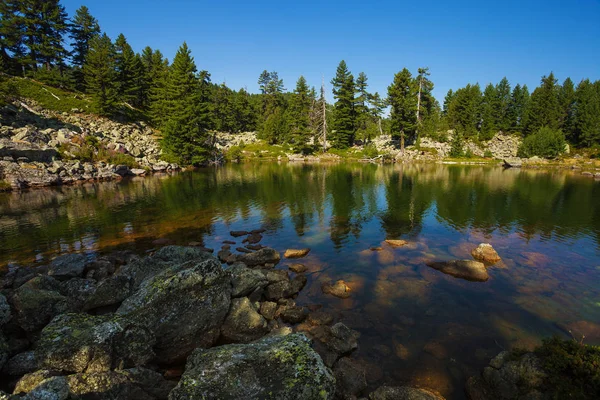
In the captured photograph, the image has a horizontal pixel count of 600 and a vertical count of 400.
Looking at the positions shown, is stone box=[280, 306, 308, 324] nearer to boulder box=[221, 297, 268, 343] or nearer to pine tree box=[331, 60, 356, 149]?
boulder box=[221, 297, 268, 343]

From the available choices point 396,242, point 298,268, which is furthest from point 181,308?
point 396,242

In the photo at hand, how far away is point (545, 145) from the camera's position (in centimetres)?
9731

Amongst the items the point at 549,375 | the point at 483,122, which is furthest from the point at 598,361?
the point at 483,122

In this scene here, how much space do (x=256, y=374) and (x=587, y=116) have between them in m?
148

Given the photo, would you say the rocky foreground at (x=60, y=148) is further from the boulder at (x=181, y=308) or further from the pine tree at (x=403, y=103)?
the pine tree at (x=403, y=103)

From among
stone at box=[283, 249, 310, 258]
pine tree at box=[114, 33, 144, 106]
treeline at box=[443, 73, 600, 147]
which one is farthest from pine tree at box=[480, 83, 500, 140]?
pine tree at box=[114, 33, 144, 106]

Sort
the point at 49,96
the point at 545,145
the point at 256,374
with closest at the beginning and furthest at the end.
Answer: the point at 256,374, the point at 49,96, the point at 545,145

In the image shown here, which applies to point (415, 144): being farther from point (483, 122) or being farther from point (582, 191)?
point (582, 191)

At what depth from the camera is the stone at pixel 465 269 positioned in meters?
18.2

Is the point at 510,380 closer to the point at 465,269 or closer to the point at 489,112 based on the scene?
the point at 465,269

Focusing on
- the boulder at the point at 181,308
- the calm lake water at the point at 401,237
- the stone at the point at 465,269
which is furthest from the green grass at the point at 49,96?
the stone at the point at 465,269

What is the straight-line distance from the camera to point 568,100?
118 meters

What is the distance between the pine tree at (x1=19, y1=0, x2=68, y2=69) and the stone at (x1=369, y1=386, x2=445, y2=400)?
399 feet

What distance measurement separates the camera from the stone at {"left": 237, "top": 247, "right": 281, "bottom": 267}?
20172mm
